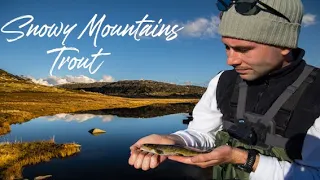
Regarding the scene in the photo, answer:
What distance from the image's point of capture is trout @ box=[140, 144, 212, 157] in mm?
4047

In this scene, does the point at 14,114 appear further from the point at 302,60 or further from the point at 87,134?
the point at 302,60

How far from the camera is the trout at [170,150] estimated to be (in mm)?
4047

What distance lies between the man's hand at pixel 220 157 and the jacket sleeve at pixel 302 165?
5.0 inches

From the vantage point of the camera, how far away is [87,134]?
180 ft

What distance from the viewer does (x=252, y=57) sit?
3961 millimetres

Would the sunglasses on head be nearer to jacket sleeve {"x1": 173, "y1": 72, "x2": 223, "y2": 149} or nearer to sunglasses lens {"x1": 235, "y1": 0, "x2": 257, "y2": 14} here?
sunglasses lens {"x1": 235, "y1": 0, "x2": 257, "y2": 14}

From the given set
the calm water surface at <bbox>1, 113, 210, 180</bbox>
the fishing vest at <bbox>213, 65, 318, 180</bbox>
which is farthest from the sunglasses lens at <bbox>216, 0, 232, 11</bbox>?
the calm water surface at <bbox>1, 113, 210, 180</bbox>

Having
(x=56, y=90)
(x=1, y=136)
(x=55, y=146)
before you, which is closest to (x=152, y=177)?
(x=55, y=146)

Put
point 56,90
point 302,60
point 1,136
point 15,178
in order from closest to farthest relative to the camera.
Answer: point 302,60
point 15,178
point 1,136
point 56,90

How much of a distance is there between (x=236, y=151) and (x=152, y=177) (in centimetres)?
2955

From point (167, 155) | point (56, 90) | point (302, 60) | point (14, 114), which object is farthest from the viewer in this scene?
point (56, 90)

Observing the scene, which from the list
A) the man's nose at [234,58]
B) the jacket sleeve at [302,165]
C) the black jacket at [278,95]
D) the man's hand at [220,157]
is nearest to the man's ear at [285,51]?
the black jacket at [278,95]

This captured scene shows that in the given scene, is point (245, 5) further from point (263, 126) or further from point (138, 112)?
point (138, 112)

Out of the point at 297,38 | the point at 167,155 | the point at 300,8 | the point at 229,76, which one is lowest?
the point at 167,155
